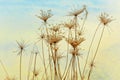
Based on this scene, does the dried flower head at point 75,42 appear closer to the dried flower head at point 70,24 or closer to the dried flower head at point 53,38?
the dried flower head at point 53,38

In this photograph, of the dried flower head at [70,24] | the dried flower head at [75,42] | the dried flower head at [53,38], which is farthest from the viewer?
the dried flower head at [70,24]

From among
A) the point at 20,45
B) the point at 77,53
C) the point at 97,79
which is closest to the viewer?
the point at 77,53

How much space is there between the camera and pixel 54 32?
3.24 meters

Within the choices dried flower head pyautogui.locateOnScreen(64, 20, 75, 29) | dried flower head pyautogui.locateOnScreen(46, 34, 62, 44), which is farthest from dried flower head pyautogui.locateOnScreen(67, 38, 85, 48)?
dried flower head pyautogui.locateOnScreen(64, 20, 75, 29)

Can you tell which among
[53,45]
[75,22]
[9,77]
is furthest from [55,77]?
[9,77]

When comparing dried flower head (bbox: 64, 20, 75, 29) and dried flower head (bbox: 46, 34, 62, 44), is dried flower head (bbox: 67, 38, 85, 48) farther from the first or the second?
dried flower head (bbox: 64, 20, 75, 29)

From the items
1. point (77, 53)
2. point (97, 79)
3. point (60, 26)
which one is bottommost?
point (97, 79)

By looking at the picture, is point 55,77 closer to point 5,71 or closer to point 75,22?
point 75,22

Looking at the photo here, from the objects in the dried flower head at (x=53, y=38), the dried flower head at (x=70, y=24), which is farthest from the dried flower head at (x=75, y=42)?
the dried flower head at (x=70, y=24)

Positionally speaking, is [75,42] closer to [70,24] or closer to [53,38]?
[53,38]

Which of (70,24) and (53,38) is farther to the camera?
Result: (70,24)

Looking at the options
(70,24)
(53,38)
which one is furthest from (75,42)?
(70,24)

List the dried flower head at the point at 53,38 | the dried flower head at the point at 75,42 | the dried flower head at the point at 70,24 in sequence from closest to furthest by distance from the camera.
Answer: the dried flower head at the point at 75,42, the dried flower head at the point at 53,38, the dried flower head at the point at 70,24

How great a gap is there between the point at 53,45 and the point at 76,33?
215 mm
